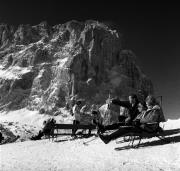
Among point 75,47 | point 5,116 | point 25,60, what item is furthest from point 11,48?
point 5,116

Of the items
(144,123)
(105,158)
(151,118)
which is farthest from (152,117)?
(105,158)

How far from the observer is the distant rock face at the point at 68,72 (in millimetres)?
155875

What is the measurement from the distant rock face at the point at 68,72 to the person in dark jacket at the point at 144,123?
461ft

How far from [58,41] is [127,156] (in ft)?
641

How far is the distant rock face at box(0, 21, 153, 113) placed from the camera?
156m

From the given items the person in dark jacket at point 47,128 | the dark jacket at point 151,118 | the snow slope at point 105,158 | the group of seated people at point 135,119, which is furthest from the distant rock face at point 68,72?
the dark jacket at point 151,118

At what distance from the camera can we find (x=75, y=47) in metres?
175

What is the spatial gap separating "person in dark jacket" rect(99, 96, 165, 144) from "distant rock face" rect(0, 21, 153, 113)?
14050 cm

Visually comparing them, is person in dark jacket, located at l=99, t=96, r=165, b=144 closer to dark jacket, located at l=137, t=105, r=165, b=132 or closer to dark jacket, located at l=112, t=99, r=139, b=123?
dark jacket, located at l=137, t=105, r=165, b=132

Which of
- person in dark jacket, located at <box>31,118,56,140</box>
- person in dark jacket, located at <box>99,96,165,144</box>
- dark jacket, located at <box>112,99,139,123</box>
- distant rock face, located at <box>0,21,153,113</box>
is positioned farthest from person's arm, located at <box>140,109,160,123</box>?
distant rock face, located at <box>0,21,153,113</box>

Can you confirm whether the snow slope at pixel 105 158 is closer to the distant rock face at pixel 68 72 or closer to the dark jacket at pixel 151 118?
the dark jacket at pixel 151 118

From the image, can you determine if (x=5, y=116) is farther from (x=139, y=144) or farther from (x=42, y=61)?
(x=139, y=144)

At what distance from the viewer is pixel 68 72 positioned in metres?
158

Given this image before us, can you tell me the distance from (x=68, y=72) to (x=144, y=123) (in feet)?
490
